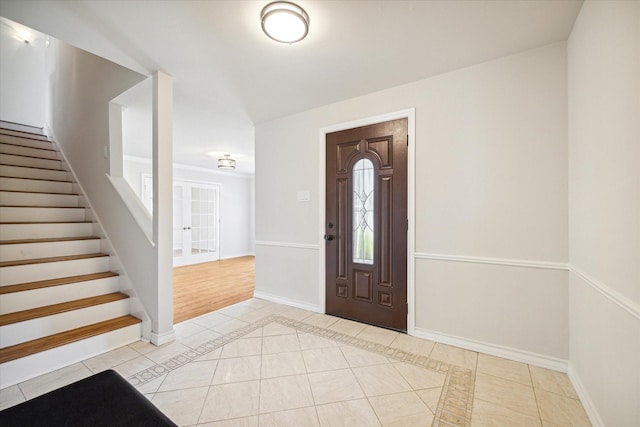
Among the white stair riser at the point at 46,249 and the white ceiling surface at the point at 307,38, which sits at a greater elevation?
the white ceiling surface at the point at 307,38

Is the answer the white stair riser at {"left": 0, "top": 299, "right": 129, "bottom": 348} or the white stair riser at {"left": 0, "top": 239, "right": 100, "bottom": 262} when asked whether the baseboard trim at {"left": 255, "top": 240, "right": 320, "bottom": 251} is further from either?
the white stair riser at {"left": 0, "top": 239, "right": 100, "bottom": 262}

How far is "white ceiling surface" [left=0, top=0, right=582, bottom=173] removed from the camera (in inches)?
65.7

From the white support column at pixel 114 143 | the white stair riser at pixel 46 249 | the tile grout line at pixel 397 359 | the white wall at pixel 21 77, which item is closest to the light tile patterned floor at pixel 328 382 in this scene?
the tile grout line at pixel 397 359

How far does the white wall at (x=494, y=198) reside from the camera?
200 cm

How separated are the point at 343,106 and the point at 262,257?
218cm

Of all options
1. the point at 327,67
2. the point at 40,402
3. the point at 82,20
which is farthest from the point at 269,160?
the point at 40,402

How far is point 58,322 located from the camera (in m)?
2.20

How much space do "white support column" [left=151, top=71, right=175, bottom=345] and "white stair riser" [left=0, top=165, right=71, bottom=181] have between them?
2443 mm

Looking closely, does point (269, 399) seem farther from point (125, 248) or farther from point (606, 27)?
point (606, 27)

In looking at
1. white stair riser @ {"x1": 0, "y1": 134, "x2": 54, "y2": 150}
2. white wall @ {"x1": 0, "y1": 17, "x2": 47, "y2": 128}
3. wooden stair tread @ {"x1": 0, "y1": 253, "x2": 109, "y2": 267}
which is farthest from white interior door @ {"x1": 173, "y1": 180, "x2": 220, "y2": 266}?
wooden stair tread @ {"x1": 0, "y1": 253, "x2": 109, "y2": 267}

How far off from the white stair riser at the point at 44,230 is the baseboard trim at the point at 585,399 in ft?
15.4

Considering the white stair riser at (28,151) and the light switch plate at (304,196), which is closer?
the light switch plate at (304,196)

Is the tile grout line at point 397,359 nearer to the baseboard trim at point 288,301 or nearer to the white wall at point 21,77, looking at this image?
the baseboard trim at point 288,301

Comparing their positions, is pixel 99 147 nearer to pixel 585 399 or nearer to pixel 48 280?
pixel 48 280
